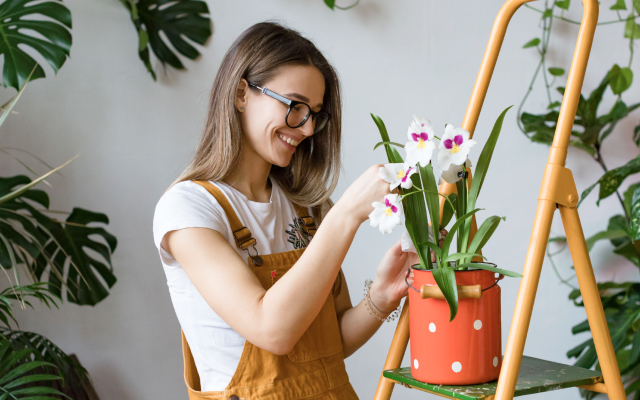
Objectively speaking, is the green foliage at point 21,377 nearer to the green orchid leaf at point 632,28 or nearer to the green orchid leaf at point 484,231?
the green orchid leaf at point 484,231

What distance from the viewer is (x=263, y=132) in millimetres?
1226

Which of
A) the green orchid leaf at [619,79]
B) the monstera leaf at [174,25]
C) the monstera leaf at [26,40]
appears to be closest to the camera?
the monstera leaf at [26,40]

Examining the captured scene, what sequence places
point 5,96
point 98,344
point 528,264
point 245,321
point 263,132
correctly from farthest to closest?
point 98,344, point 5,96, point 263,132, point 245,321, point 528,264

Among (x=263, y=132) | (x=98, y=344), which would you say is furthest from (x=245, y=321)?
(x=98, y=344)

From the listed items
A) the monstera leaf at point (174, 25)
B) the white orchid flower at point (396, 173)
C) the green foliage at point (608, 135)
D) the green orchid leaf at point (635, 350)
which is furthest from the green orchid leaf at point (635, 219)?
the monstera leaf at point (174, 25)

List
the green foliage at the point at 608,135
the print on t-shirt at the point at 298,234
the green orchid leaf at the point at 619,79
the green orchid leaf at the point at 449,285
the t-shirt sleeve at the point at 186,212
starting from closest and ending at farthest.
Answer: the green orchid leaf at the point at 449,285, the t-shirt sleeve at the point at 186,212, the print on t-shirt at the point at 298,234, the green foliage at the point at 608,135, the green orchid leaf at the point at 619,79

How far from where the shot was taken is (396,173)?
0.83 metres

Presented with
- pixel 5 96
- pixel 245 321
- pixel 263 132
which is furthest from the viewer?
pixel 5 96

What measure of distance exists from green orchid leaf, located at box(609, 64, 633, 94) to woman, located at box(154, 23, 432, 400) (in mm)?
1231

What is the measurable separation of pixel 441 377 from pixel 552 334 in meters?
1.54

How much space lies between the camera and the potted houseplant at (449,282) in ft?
2.58

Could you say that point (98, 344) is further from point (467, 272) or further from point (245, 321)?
→ point (467, 272)

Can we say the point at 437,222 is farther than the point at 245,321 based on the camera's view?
No

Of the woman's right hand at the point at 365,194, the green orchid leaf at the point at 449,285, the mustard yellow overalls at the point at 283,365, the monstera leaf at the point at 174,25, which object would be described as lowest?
the mustard yellow overalls at the point at 283,365
